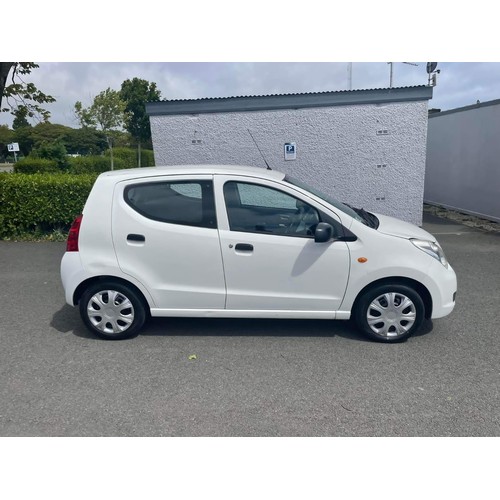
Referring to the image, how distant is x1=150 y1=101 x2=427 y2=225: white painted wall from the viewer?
8164 mm

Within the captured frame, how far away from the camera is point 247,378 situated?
3.03m

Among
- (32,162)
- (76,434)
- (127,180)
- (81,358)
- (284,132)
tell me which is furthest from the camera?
(32,162)

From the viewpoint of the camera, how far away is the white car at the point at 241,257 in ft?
11.2

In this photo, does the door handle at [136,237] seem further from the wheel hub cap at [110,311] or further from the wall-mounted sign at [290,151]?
the wall-mounted sign at [290,151]

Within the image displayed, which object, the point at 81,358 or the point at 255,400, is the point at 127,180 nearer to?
the point at 81,358

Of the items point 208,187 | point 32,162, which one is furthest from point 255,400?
point 32,162

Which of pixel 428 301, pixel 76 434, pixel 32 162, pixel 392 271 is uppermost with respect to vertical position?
pixel 32 162

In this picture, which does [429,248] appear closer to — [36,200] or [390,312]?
[390,312]

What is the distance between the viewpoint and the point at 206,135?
8.34 meters

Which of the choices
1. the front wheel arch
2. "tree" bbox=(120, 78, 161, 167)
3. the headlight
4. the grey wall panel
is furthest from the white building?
"tree" bbox=(120, 78, 161, 167)

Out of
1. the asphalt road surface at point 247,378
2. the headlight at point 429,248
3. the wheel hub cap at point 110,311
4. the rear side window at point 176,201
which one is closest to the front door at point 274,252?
the rear side window at point 176,201

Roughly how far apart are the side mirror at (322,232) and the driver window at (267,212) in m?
0.13

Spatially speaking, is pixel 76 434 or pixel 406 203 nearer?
pixel 76 434

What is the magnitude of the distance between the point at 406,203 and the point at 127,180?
6789 mm
